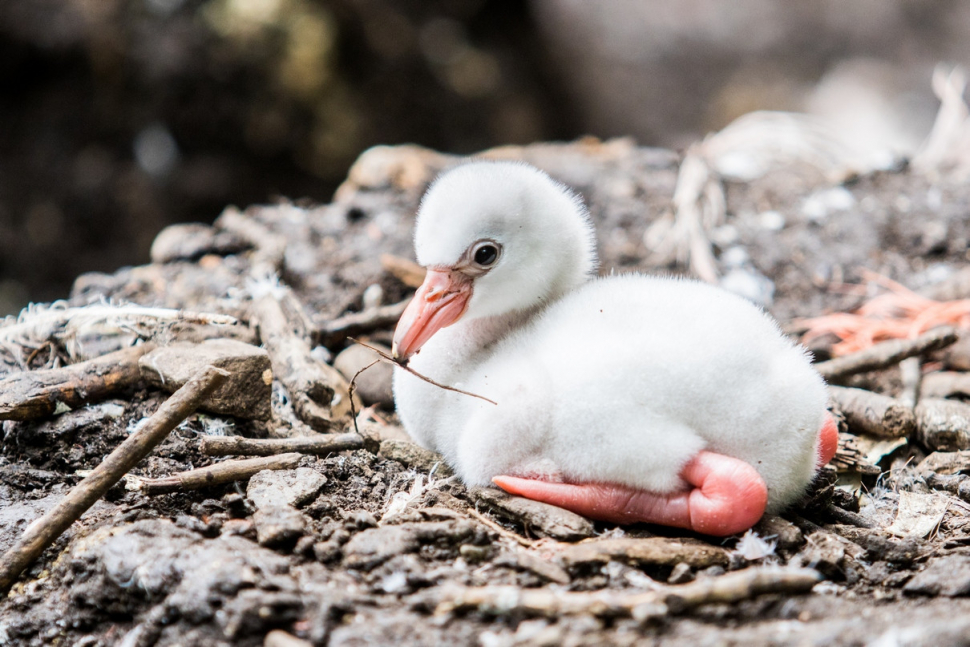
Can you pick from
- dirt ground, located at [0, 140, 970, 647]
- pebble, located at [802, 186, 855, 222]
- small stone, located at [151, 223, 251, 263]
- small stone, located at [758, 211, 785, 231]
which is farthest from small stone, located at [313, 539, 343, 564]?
pebble, located at [802, 186, 855, 222]

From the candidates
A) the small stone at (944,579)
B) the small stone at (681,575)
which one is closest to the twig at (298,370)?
the small stone at (681,575)

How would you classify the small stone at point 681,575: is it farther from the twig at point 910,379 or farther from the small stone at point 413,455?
the twig at point 910,379

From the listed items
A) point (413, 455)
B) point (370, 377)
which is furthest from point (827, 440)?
point (370, 377)

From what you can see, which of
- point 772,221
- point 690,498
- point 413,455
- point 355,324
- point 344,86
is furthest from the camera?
point 344,86

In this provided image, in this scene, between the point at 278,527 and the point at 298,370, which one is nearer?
the point at 278,527

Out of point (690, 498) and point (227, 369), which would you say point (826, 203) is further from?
point (227, 369)

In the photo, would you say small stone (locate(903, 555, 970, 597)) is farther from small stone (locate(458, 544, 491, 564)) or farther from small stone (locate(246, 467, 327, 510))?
small stone (locate(246, 467, 327, 510))
